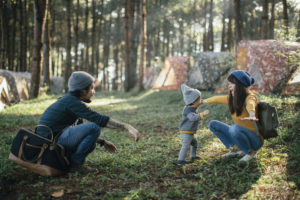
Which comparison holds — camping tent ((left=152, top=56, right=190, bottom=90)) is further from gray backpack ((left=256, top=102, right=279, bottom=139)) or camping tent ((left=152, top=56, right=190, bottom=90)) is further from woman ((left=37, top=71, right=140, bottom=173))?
woman ((left=37, top=71, right=140, bottom=173))

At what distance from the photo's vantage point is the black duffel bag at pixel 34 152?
3.36m

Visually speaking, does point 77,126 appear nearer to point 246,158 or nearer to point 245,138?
point 245,138

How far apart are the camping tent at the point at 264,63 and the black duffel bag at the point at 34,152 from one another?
29.9 ft

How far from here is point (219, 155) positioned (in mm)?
4723

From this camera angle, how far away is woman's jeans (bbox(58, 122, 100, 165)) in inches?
141

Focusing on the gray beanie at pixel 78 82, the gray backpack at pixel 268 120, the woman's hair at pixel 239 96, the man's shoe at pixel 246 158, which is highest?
the gray beanie at pixel 78 82

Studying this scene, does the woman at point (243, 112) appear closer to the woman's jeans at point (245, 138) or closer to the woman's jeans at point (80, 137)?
the woman's jeans at point (245, 138)

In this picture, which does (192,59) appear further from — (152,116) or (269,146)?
(269,146)

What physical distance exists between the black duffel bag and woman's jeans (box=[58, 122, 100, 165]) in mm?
171

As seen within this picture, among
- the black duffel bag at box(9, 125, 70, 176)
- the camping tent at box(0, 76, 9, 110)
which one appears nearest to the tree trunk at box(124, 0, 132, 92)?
the camping tent at box(0, 76, 9, 110)

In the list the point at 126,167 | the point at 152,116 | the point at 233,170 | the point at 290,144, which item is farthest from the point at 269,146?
the point at 152,116

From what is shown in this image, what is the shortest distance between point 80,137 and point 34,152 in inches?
23.1

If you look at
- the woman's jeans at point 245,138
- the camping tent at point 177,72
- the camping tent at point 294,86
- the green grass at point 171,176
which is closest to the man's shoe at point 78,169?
the green grass at point 171,176

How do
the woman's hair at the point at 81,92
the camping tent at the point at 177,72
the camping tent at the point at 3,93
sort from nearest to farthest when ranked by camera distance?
the woman's hair at the point at 81,92
the camping tent at the point at 3,93
the camping tent at the point at 177,72
